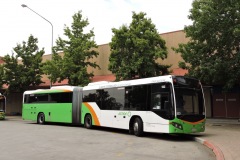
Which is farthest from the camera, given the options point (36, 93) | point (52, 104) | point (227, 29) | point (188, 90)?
point (36, 93)

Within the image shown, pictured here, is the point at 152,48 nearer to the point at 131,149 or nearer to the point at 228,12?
the point at 228,12

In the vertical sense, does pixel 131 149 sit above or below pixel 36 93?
below

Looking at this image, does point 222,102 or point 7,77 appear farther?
point 7,77

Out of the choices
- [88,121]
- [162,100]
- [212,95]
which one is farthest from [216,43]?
[88,121]

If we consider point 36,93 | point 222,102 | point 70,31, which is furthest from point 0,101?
point 222,102

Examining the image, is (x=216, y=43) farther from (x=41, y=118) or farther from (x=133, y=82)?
(x=41, y=118)

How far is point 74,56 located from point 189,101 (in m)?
18.2

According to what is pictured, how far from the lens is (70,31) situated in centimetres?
3256

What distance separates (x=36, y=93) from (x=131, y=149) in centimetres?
1772

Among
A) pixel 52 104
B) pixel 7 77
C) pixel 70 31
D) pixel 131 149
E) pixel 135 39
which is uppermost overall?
pixel 70 31

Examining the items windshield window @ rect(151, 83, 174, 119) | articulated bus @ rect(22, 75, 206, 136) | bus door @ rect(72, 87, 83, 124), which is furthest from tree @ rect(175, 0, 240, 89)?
bus door @ rect(72, 87, 83, 124)

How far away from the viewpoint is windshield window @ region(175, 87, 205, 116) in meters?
14.9

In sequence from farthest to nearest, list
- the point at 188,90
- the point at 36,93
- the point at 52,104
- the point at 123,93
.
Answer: the point at 36,93, the point at 52,104, the point at 123,93, the point at 188,90

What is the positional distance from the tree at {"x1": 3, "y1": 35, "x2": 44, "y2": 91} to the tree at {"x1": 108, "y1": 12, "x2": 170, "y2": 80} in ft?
45.5
